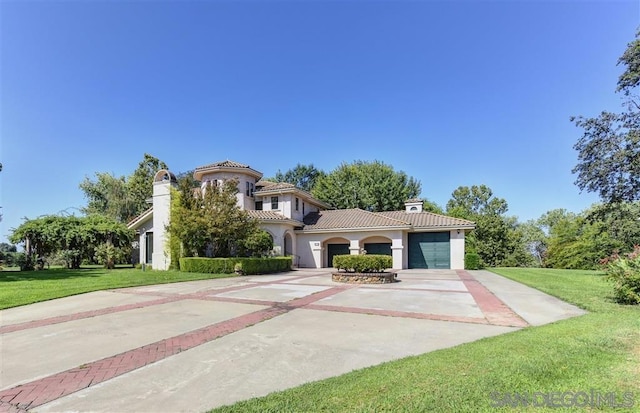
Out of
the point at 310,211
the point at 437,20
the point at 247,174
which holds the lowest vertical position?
the point at 310,211

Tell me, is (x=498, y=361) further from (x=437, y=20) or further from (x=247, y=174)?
(x=247, y=174)

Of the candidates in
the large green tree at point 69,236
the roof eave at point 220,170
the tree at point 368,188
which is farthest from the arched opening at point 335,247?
the large green tree at point 69,236

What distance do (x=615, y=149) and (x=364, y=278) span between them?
60.0 ft

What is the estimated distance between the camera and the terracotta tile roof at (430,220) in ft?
84.7

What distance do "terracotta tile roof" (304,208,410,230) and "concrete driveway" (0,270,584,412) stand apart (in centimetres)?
1474

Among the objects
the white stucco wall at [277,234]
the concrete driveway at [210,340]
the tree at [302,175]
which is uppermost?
the tree at [302,175]

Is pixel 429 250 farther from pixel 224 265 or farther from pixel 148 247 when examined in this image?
pixel 148 247

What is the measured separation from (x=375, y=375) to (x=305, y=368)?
1.03 metres

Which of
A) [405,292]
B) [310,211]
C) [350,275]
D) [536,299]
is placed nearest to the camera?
[536,299]

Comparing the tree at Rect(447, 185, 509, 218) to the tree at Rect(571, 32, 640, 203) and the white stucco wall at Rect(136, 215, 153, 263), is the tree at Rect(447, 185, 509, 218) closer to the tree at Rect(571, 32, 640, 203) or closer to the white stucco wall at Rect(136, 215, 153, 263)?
the tree at Rect(571, 32, 640, 203)

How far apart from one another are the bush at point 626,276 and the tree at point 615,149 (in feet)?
46.8

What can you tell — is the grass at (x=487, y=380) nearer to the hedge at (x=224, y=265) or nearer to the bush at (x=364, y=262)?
the bush at (x=364, y=262)

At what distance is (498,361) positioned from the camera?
4496mm

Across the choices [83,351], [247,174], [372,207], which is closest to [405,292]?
[83,351]
